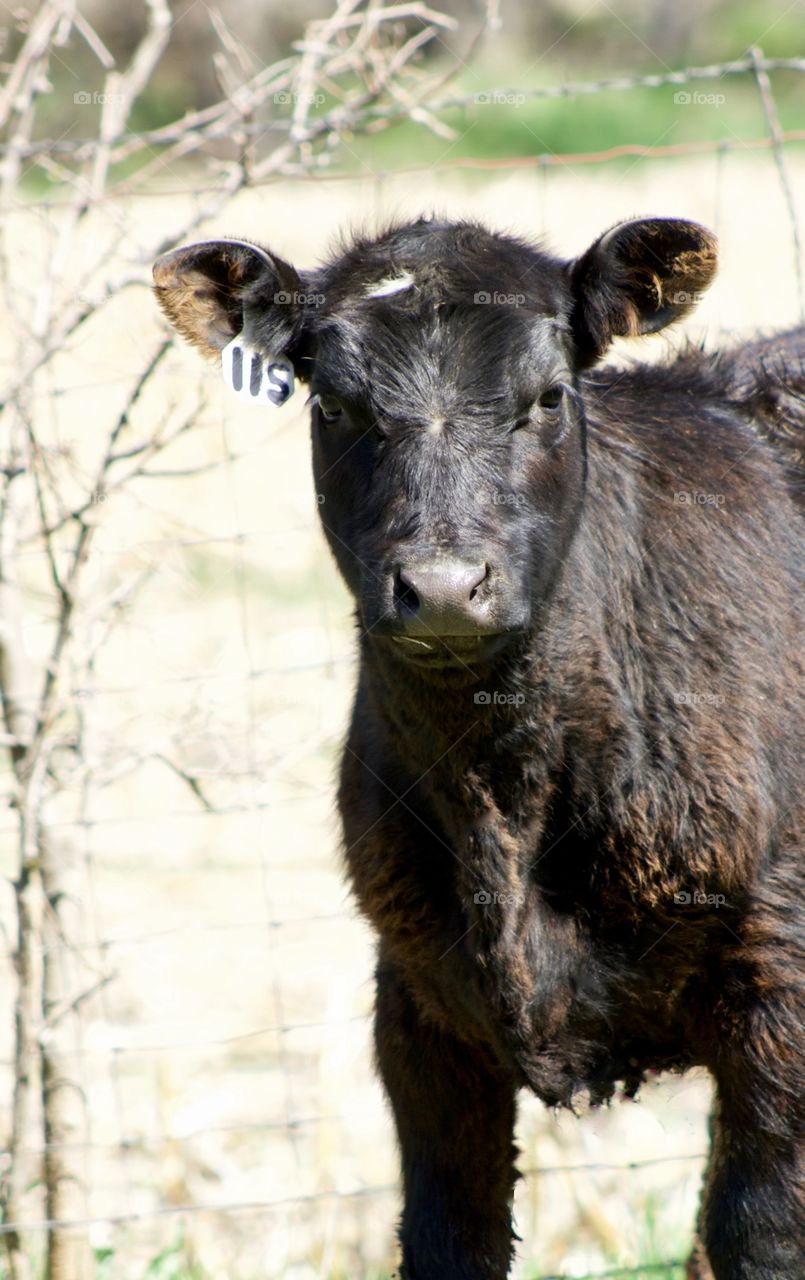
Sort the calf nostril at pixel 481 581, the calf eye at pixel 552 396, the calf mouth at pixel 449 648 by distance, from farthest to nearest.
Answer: the calf eye at pixel 552 396 < the calf mouth at pixel 449 648 < the calf nostril at pixel 481 581

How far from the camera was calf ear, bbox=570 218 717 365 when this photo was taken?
12.6 feet

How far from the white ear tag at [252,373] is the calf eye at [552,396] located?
0.73 m

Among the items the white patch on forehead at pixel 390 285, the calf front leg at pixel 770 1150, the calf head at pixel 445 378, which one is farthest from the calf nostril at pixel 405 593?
the calf front leg at pixel 770 1150

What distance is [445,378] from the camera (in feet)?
11.9

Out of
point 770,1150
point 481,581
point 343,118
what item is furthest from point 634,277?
point 770,1150

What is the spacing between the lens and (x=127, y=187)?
16.3ft

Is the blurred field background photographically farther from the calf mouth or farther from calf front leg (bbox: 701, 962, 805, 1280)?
the calf mouth

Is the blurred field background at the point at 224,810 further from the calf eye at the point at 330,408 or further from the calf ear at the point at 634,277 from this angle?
the calf eye at the point at 330,408

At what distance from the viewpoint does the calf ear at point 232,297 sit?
3.96 m

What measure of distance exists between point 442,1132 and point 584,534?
1573 mm

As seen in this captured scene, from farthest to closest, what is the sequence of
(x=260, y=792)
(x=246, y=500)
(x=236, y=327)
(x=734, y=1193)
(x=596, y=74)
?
(x=596, y=74), (x=246, y=500), (x=260, y=792), (x=236, y=327), (x=734, y=1193)

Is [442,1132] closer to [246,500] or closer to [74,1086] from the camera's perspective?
[74,1086]

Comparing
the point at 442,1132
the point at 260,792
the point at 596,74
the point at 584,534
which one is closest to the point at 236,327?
the point at 584,534

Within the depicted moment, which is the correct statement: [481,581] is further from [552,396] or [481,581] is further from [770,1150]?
[770,1150]
